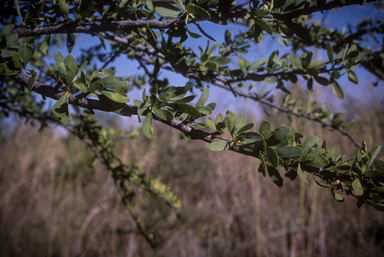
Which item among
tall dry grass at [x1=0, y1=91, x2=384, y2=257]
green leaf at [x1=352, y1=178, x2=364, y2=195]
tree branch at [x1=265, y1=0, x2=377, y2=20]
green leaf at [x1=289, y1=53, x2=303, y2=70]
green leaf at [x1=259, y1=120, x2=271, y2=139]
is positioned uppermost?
tree branch at [x1=265, y1=0, x2=377, y2=20]

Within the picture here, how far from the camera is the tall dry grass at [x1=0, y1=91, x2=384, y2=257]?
1.72 metres

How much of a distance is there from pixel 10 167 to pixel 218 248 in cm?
282

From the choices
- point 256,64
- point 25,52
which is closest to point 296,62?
point 256,64

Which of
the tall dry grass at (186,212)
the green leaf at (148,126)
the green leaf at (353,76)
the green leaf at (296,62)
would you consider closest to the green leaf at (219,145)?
the green leaf at (148,126)

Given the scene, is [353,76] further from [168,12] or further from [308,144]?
[168,12]

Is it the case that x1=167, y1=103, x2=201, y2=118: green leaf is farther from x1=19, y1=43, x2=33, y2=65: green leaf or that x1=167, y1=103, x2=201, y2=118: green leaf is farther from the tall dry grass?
the tall dry grass

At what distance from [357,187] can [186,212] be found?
6.82ft

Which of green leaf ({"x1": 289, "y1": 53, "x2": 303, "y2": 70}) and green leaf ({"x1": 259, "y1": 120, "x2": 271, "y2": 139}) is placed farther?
green leaf ({"x1": 289, "y1": 53, "x2": 303, "y2": 70})

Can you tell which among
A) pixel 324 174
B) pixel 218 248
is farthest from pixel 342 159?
pixel 218 248

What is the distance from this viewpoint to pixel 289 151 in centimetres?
32

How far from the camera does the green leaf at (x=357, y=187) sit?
0.31m

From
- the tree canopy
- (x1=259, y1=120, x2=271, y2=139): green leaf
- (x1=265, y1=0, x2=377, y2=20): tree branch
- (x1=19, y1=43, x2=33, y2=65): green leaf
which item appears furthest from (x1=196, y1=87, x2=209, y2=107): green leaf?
(x1=19, y1=43, x2=33, y2=65): green leaf

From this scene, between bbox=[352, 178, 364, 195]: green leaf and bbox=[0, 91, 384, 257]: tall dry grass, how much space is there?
120 cm

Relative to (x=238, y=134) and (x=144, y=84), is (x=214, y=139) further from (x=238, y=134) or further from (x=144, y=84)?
(x=144, y=84)
